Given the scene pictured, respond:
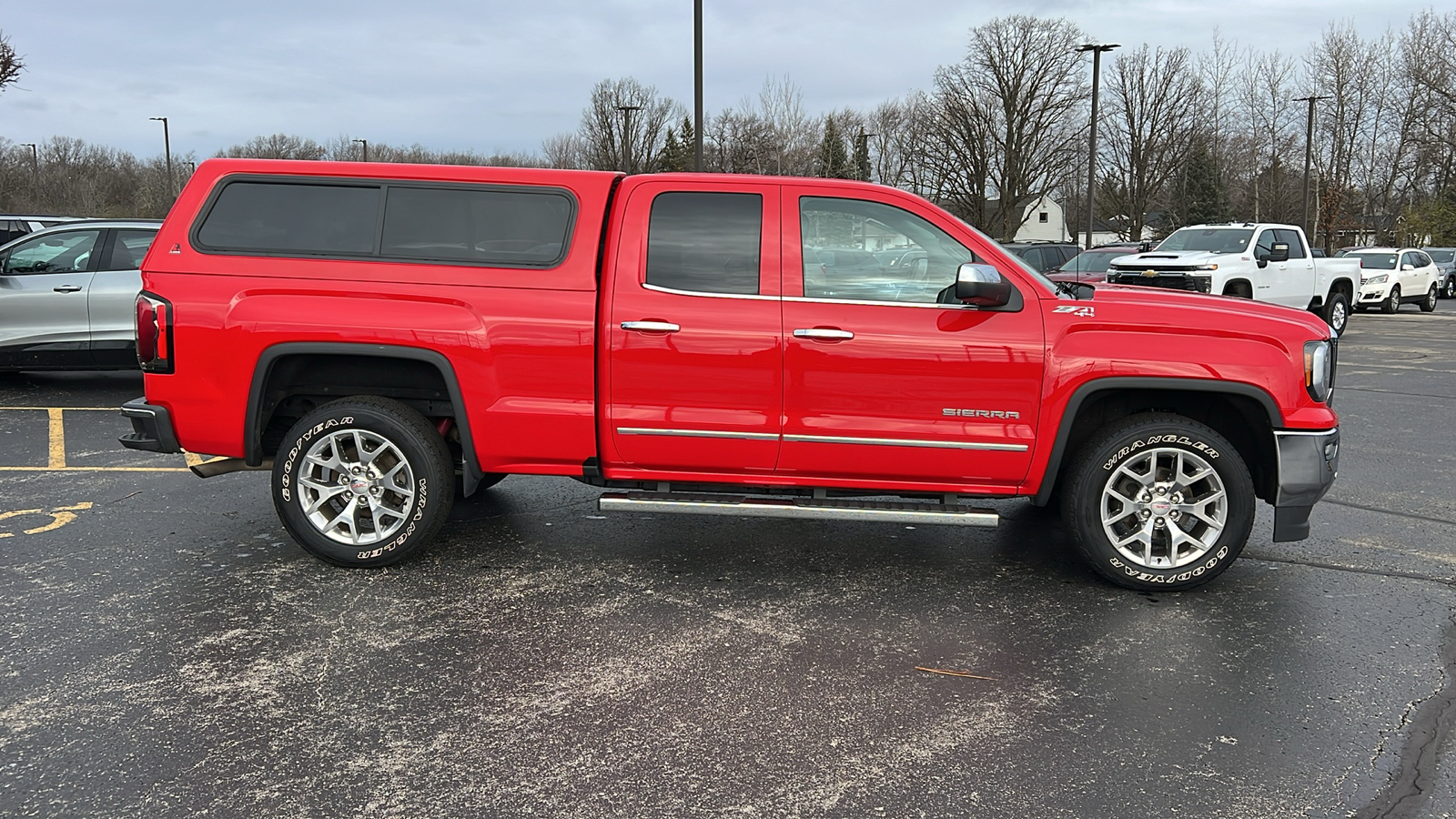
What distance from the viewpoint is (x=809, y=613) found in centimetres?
468

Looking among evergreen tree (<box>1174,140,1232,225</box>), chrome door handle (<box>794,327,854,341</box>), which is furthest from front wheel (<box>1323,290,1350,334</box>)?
evergreen tree (<box>1174,140,1232,225</box>)

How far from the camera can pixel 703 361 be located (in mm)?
4863

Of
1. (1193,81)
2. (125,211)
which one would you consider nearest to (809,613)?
(1193,81)

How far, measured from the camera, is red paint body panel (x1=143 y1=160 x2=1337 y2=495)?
15.7ft

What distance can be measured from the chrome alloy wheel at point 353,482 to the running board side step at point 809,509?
1.03 m

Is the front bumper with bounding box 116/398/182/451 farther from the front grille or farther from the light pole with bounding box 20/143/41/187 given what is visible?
the light pole with bounding box 20/143/41/187

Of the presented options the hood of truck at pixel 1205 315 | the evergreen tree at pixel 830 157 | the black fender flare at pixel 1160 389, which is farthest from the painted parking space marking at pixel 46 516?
the evergreen tree at pixel 830 157

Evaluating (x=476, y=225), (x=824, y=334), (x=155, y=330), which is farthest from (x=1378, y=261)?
(x=155, y=330)

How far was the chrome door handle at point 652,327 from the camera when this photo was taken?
4840 millimetres

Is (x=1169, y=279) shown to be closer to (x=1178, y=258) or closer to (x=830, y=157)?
(x=1178, y=258)

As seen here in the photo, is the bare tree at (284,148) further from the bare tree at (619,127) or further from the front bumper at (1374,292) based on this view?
the front bumper at (1374,292)

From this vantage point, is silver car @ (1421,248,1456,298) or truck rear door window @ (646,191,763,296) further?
silver car @ (1421,248,1456,298)

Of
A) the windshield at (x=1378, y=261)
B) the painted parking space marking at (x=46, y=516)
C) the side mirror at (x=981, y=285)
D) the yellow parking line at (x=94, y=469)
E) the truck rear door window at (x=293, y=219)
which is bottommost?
the painted parking space marking at (x=46, y=516)

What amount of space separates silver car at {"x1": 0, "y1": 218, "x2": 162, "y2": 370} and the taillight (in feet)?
19.3
